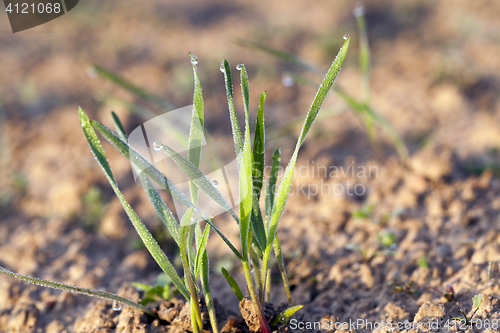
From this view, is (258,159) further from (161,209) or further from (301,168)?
(301,168)

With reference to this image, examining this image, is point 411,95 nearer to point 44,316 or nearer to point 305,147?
point 305,147

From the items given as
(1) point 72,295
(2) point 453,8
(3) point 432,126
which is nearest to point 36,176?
(1) point 72,295

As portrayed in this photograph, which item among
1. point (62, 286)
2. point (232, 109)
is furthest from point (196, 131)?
point (62, 286)

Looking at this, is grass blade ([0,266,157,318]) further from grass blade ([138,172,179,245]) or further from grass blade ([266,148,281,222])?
grass blade ([266,148,281,222])

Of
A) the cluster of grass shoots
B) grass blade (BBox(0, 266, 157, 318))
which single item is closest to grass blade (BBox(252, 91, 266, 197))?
the cluster of grass shoots

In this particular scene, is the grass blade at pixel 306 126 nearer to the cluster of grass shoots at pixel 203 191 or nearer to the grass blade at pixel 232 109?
the cluster of grass shoots at pixel 203 191

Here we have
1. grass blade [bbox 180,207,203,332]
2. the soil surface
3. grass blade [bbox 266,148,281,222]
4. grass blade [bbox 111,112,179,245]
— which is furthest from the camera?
the soil surface

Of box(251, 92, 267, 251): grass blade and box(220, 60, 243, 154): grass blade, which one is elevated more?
box(220, 60, 243, 154): grass blade

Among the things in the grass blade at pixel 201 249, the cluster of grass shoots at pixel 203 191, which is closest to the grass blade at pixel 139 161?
the cluster of grass shoots at pixel 203 191
